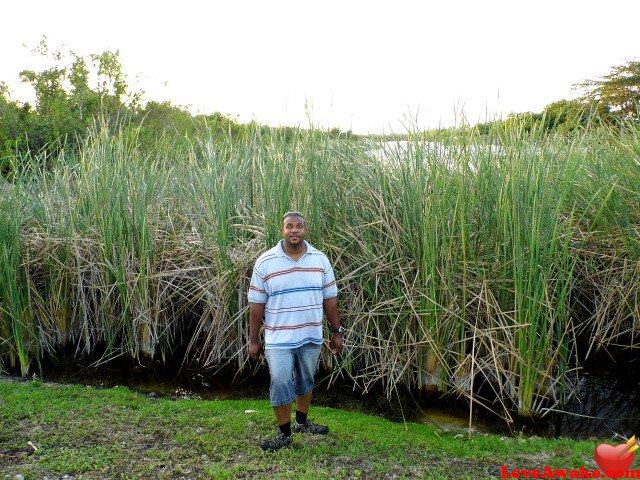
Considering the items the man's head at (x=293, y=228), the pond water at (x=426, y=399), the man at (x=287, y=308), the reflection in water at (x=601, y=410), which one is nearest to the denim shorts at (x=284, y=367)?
the man at (x=287, y=308)

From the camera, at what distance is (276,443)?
3.70 meters

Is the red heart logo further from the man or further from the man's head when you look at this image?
the man's head

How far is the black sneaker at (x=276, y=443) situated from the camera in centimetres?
369

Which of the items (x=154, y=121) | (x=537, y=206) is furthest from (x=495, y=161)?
(x=154, y=121)

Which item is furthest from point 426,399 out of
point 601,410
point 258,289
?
point 258,289

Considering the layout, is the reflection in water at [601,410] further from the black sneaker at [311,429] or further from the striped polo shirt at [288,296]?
the striped polo shirt at [288,296]

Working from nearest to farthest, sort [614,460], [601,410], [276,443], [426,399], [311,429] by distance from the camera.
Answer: [614,460], [276,443], [311,429], [601,410], [426,399]

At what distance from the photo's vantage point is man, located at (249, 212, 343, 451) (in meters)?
3.61

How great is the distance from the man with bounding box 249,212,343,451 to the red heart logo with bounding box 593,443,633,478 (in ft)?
5.53

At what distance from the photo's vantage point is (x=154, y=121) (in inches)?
655

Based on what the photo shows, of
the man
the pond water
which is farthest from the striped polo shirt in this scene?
the pond water

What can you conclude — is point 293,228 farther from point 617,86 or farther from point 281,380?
point 617,86

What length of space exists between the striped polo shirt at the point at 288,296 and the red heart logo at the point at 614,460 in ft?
5.58

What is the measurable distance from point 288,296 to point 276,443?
92 cm
